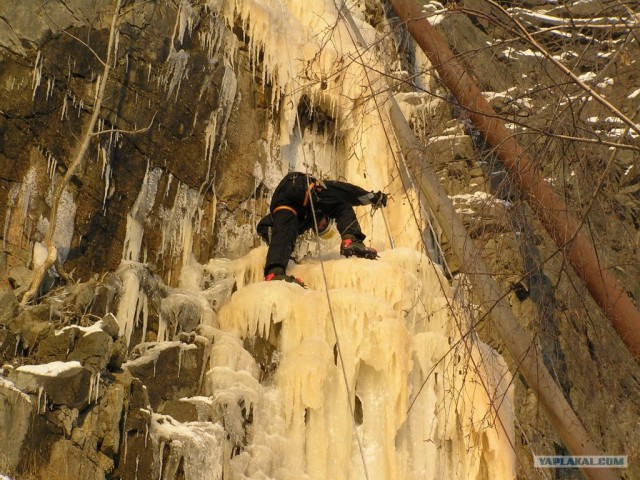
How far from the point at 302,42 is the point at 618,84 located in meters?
6.71

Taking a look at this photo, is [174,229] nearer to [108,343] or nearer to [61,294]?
[61,294]

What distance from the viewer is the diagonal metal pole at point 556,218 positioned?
163 inches

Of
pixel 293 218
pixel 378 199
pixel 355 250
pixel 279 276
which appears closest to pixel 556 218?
pixel 378 199

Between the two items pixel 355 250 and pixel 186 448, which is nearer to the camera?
pixel 186 448

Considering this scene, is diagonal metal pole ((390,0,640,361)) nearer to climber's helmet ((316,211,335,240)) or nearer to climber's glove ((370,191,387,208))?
climber's glove ((370,191,387,208))

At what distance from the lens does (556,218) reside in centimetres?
426

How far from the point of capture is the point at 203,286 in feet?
27.3

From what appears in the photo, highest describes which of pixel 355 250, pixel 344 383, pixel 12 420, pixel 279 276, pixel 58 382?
pixel 355 250

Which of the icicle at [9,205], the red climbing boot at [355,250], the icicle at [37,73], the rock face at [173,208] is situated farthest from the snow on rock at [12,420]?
the red climbing boot at [355,250]

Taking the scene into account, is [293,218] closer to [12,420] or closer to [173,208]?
[173,208]

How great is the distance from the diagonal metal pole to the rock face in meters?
0.10

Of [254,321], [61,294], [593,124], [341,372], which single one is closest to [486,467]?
[341,372]

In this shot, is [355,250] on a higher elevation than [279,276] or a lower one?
higher

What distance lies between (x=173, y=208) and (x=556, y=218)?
16.4 ft
